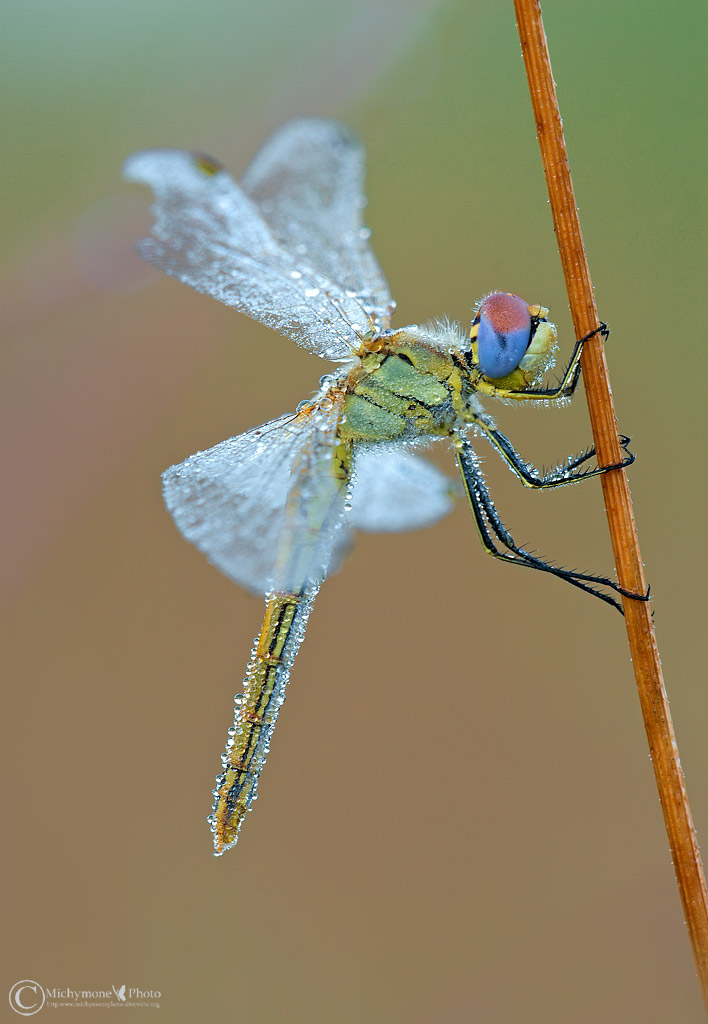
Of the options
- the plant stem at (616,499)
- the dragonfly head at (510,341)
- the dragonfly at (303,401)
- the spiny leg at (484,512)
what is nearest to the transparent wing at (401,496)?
the dragonfly at (303,401)

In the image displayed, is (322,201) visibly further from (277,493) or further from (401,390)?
(277,493)

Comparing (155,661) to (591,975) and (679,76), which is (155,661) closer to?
(591,975)

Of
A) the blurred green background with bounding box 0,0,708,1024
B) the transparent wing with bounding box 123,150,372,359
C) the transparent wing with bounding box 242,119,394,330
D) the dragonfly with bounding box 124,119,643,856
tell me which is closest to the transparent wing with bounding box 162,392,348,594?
the dragonfly with bounding box 124,119,643,856

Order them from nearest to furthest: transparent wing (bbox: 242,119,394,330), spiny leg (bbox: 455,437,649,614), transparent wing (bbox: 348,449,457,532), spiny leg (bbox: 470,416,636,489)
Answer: spiny leg (bbox: 470,416,636,489)
spiny leg (bbox: 455,437,649,614)
transparent wing (bbox: 242,119,394,330)
transparent wing (bbox: 348,449,457,532)

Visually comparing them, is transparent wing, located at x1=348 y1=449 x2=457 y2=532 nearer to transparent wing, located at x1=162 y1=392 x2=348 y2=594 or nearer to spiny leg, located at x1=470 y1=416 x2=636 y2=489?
transparent wing, located at x1=162 y1=392 x2=348 y2=594

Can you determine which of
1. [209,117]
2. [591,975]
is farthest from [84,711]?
[209,117]

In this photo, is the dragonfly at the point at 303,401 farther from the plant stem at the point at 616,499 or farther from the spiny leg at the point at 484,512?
the plant stem at the point at 616,499
